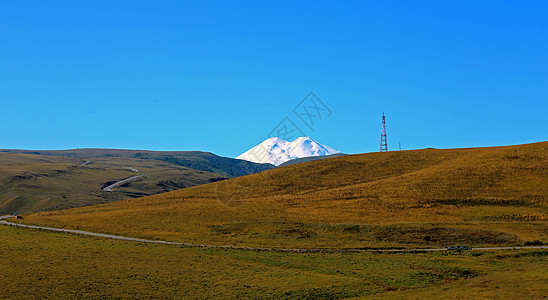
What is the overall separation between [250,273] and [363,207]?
49.7 m

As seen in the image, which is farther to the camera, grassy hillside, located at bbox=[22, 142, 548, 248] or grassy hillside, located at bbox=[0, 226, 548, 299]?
grassy hillside, located at bbox=[22, 142, 548, 248]

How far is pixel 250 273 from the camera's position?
5509 centimetres

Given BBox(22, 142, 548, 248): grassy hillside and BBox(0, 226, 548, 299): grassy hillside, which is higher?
BBox(22, 142, 548, 248): grassy hillside

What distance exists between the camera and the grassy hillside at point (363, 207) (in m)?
77.7

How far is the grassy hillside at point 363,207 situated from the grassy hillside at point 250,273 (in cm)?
1102

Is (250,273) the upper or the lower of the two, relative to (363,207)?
lower

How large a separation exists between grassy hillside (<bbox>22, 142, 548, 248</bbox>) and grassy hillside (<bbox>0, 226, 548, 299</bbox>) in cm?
1102

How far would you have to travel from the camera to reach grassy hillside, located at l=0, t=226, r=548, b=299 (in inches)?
1854

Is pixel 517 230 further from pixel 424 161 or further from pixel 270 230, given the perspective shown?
pixel 424 161

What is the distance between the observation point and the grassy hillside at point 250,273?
47094mm

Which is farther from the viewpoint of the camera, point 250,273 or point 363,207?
point 363,207

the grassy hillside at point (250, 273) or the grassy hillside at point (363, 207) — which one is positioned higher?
the grassy hillside at point (363, 207)

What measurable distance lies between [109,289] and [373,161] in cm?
10902

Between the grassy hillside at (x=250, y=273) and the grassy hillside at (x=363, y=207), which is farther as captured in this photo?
the grassy hillside at (x=363, y=207)
